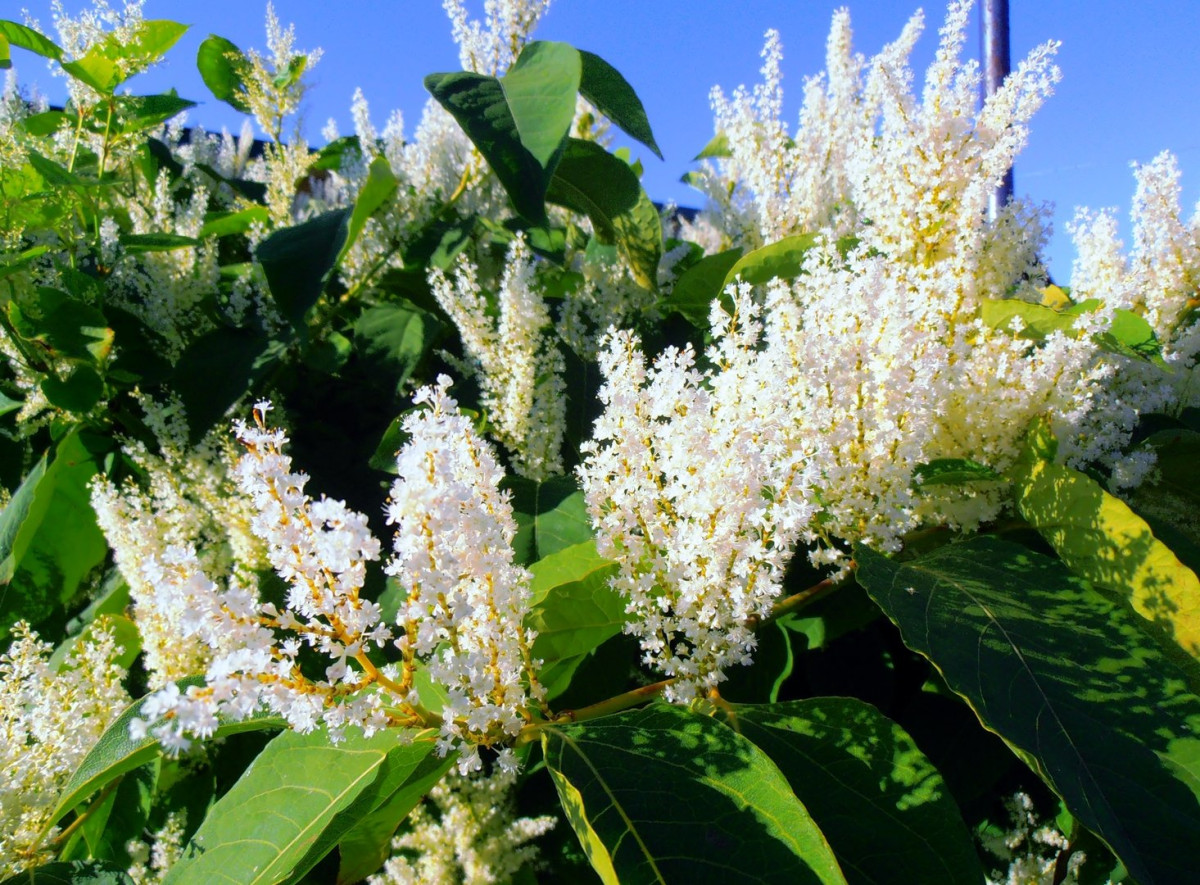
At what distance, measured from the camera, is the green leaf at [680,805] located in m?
0.72

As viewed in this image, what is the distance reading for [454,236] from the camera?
1830mm

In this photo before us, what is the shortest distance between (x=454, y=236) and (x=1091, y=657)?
1433 millimetres

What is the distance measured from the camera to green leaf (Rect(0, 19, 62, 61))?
1755mm

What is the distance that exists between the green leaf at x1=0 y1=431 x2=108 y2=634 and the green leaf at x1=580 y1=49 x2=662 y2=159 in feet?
4.04

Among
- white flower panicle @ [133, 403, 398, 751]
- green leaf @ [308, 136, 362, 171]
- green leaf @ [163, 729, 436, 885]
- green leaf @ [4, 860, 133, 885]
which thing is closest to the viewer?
white flower panicle @ [133, 403, 398, 751]

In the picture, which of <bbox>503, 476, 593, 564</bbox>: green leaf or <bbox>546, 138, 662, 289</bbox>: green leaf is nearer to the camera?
<bbox>503, 476, 593, 564</bbox>: green leaf

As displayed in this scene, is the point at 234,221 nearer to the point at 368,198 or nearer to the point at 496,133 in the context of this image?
the point at 368,198

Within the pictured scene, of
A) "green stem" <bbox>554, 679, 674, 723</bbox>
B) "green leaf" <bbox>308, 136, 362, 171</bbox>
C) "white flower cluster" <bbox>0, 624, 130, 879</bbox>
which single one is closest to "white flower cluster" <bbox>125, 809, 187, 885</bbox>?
"white flower cluster" <bbox>0, 624, 130, 879</bbox>

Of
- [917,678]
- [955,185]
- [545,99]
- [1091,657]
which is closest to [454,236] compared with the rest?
[545,99]

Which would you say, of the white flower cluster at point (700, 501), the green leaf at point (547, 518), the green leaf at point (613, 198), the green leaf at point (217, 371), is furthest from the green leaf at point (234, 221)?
the white flower cluster at point (700, 501)

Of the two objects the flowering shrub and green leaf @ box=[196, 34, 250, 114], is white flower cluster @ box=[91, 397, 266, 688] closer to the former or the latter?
the flowering shrub

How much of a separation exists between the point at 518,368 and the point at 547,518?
286 mm

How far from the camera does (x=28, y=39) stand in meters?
1.80

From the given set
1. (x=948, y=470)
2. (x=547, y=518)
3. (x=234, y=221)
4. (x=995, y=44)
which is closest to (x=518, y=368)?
(x=547, y=518)
